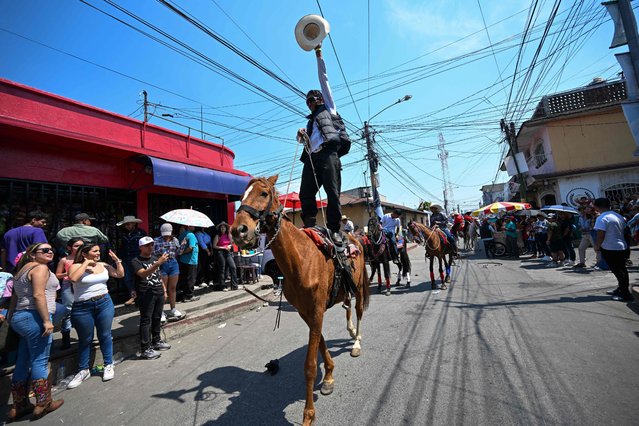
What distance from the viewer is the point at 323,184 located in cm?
346

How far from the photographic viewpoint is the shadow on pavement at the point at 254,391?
2748mm

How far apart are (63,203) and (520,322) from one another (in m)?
9.59

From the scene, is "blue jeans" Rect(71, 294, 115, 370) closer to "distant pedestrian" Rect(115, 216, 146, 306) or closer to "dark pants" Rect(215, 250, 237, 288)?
"distant pedestrian" Rect(115, 216, 146, 306)

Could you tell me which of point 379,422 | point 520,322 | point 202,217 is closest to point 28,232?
point 202,217

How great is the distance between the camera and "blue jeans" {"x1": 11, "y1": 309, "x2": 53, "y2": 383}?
3.07m

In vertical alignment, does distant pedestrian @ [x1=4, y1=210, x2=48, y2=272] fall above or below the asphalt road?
above

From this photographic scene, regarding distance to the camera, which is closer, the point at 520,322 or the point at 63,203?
the point at 520,322

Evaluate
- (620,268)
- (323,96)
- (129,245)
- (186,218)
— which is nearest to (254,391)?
(323,96)

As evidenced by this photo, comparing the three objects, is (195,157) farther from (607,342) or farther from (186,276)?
(607,342)

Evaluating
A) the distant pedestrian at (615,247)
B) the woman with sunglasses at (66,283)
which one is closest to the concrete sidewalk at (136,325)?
the woman with sunglasses at (66,283)

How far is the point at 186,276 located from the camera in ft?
22.0

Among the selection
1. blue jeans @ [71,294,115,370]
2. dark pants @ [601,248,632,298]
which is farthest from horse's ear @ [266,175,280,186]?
dark pants @ [601,248,632,298]

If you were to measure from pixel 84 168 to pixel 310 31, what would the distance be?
→ 21.0 feet

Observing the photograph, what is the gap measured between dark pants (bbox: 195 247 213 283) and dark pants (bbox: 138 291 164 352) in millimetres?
3486
